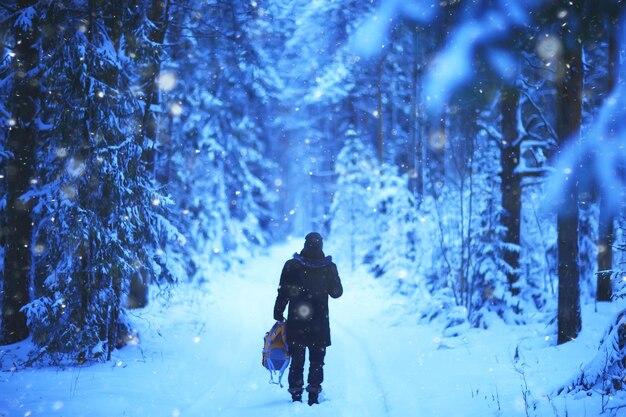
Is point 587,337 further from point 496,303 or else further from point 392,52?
point 392,52

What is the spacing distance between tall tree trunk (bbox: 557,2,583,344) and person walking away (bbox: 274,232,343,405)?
450 cm

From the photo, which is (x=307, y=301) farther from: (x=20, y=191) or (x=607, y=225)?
(x=607, y=225)

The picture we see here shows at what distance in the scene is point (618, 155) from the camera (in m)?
10.2

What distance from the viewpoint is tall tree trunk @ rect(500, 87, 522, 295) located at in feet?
37.2

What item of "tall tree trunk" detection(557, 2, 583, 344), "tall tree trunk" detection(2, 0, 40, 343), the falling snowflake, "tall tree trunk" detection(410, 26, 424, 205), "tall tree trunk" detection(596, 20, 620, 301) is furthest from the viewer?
"tall tree trunk" detection(410, 26, 424, 205)

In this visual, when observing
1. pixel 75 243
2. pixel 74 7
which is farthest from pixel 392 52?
pixel 75 243

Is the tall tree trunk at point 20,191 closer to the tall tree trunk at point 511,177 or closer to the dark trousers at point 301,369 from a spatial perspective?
the dark trousers at point 301,369

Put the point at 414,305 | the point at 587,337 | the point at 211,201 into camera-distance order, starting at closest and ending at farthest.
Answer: the point at 587,337 → the point at 414,305 → the point at 211,201

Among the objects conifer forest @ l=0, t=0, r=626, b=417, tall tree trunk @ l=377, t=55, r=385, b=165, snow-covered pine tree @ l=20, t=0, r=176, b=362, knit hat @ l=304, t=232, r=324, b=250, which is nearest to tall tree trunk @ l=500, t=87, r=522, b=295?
conifer forest @ l=0, t=0, r=626, b=417

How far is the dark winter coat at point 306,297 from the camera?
268 inches

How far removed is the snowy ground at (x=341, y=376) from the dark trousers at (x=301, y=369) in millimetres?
261

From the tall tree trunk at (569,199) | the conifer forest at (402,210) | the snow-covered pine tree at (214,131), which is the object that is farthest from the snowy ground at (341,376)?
the snow-covered pine tree at (214,131)

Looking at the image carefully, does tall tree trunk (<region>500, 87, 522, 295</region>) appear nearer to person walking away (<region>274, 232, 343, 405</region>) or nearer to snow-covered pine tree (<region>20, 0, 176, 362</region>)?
person walking away (<region>274, 232, 343, 405</region>)

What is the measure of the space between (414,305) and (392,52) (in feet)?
37.2
